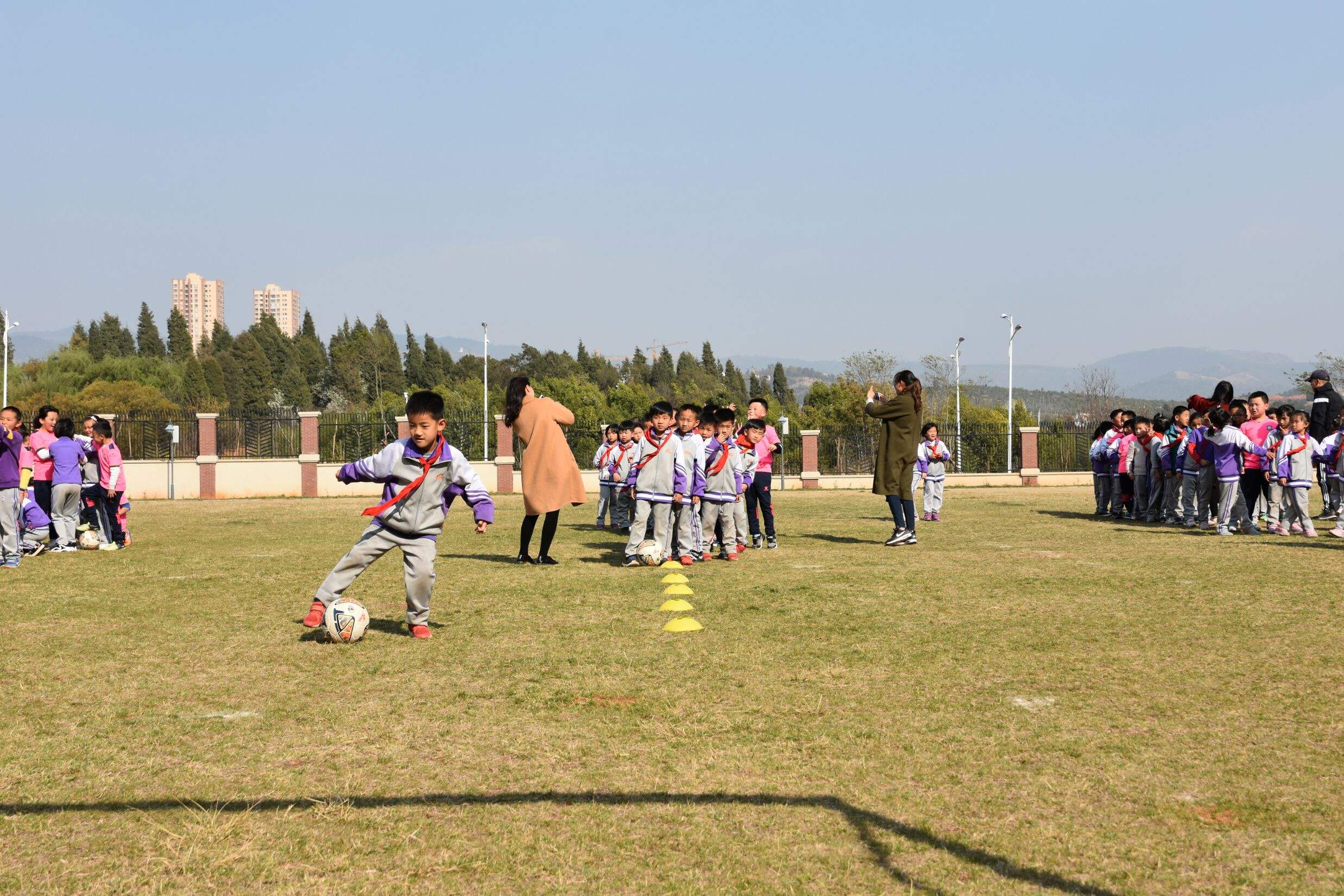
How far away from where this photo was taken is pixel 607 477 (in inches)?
738

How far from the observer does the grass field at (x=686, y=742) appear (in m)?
3.78

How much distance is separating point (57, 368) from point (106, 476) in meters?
82.0

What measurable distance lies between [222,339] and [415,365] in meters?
30.0

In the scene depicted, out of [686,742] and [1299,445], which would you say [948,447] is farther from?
[686,742]

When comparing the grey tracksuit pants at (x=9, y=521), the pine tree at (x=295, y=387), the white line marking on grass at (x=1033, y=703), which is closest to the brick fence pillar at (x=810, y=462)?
the grey tracksuit pants at (x=9, y=521)

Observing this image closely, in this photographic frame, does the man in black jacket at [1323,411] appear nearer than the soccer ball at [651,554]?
No

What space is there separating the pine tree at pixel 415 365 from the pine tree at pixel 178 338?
28893 millimetres

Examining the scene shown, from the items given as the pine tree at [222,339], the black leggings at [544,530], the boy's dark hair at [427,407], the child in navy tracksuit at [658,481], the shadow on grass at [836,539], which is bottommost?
the shadow on grass at [836,539]

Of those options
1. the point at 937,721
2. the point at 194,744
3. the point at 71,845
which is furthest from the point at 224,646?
the point at 937,721

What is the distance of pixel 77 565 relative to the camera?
12.9 meters

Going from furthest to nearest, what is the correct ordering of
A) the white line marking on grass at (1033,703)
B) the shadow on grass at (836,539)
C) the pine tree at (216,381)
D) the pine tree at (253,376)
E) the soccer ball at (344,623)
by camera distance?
the pine tree at (253,376), the pine tree at (216,381), the shadow on grass at (836,539), the soccer ball at (344,623), the white line marking on grass at (1033,703)

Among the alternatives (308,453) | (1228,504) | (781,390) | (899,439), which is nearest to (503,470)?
(308,453)

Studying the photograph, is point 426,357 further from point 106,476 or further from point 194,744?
point 194,744

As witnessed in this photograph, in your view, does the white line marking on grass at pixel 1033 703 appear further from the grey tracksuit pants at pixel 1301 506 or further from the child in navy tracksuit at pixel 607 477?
the child in navy tracksuit at pixel 607 477
